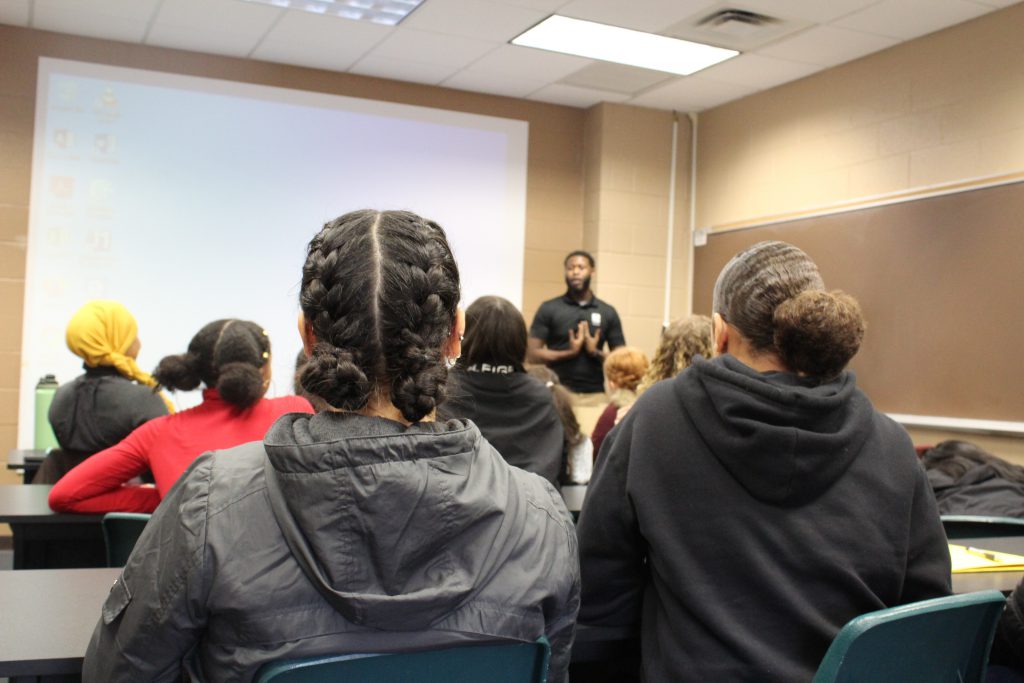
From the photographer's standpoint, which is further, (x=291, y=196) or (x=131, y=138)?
(x=291, y=196)

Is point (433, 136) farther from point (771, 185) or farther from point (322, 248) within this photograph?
point (322, 248)

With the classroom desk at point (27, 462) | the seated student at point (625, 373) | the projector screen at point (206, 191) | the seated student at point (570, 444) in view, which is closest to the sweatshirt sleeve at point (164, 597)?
the seated student at point (570, 444)

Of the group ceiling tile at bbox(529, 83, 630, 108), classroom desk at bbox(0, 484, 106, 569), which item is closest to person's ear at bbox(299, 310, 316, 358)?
classroom desk at bbox(0, 484, 106, 569)

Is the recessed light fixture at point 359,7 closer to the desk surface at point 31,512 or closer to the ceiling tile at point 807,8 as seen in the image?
the ceiling tile at point 807,8

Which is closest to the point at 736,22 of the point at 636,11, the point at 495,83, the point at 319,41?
the point at 636,11

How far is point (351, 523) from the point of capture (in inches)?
36.2

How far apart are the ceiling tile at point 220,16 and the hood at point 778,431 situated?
402 centimetres

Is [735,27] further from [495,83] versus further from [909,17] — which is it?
[495,83]

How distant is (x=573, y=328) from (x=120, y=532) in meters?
4.05

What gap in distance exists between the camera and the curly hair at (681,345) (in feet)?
9.96

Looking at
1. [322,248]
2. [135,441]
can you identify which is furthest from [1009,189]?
[322,248]

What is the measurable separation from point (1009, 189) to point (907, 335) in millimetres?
846

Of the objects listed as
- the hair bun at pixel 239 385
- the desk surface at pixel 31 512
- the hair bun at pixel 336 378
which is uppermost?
the hair bun at pixel 336 378

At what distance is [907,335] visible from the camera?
4730mm
